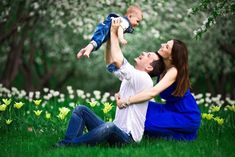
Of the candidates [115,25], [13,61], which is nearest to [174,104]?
[115,25]

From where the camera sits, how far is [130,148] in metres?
6.06

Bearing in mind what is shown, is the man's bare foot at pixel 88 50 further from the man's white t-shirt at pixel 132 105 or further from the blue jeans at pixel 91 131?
the blue jeans at pixel 91 131

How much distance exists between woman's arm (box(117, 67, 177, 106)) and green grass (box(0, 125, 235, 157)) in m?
0.50

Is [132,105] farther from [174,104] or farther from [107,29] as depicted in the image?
[107,29]

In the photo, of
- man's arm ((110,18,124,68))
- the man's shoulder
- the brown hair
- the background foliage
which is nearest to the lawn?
the brown hair

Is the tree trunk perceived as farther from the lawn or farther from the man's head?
the man's head

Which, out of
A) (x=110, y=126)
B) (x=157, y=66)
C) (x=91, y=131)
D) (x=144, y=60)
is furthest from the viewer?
(x=157, y=66)

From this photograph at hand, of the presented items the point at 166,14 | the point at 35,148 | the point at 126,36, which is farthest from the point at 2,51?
the point at 35,148

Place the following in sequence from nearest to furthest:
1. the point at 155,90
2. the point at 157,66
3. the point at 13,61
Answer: the point at 155,90
the point at 157,66
the point at 13,61

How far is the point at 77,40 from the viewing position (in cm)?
1797

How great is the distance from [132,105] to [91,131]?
548 millimetres

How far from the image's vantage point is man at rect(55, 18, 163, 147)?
6.11 m

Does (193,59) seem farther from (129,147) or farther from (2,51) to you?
(129,147)

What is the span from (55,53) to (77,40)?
109cm
